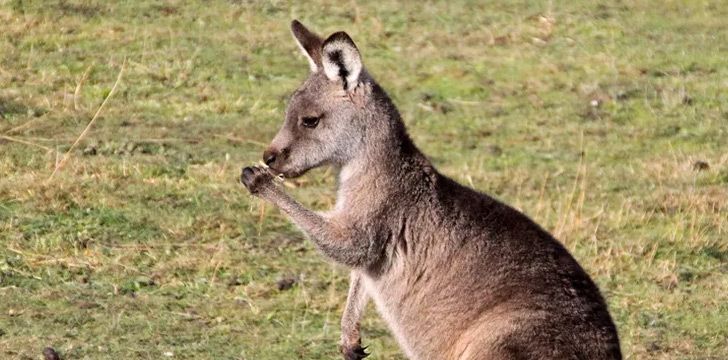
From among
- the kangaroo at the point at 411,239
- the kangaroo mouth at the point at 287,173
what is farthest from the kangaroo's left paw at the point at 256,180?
the kangaroo mouth at the point at 287,173

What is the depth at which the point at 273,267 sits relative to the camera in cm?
945

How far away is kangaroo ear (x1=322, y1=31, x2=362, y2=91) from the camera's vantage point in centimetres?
701

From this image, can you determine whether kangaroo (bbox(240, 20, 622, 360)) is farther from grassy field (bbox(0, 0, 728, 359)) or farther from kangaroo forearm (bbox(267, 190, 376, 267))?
grassy field (bbox(0, 0, 728, 359))

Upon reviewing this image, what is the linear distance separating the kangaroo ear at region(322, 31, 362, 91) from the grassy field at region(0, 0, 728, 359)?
61.8 inches

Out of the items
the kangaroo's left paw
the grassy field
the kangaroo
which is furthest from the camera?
the grassy field

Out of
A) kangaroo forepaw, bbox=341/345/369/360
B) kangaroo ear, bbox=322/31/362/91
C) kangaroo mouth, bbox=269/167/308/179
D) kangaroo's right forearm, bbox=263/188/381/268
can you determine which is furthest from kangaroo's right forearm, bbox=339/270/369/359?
kangaroo ear, bbox=322/31/362/91

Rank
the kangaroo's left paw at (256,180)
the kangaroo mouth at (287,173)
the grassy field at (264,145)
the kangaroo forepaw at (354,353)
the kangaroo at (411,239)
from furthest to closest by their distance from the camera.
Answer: the grassy field at (264,145) → the kangaroo forepaw at (354,353) → the kangaroo mouth at (287,173) → the kangaroo's left paw at (256,180) → the kangaroo at (411,239)

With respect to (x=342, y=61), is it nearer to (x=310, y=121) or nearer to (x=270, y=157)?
(x=310, y=121)

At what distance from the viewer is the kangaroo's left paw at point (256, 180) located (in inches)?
274

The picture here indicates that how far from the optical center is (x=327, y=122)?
7207mm

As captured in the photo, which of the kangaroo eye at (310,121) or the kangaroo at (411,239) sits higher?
the kangaroo eye at (310,121)

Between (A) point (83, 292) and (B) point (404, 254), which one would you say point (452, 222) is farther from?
(A) point (83, 292)

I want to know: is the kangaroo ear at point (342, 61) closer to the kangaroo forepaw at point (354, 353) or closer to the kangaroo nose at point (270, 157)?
the kangaroo nose at point (270, 157)

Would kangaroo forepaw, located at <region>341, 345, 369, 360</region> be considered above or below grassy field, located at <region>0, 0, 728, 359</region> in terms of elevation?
above
